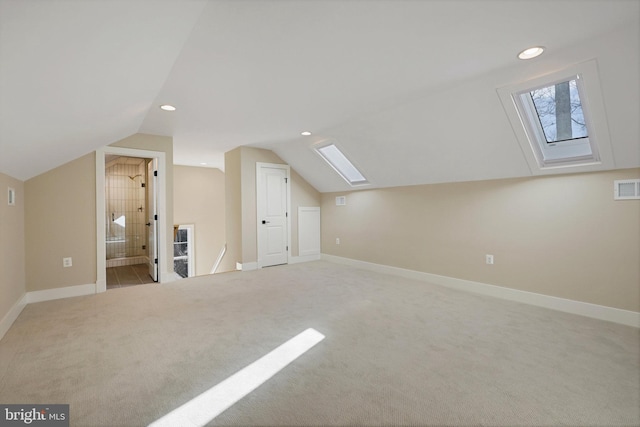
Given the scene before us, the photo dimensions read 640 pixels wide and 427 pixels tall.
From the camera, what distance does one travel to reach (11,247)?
2.83m

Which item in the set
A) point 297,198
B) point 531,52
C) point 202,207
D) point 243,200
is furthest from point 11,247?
point 531,52

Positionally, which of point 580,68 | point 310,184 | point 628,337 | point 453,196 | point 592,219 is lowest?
point 628,337

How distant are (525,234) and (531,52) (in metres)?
2.08

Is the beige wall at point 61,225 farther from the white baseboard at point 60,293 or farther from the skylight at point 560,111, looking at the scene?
the skylight at point 560,111

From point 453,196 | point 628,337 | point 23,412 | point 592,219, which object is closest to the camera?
point 23,412

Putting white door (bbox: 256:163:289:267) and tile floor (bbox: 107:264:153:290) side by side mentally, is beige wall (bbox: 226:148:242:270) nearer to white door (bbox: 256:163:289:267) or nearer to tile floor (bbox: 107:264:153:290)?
white door (bbox: 256:163:289:267)

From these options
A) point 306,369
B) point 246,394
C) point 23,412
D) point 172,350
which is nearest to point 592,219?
point 306,369

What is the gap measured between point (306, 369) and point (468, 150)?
304 cm

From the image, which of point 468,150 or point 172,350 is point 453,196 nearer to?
point 468,150

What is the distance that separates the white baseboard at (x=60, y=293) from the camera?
3425mm

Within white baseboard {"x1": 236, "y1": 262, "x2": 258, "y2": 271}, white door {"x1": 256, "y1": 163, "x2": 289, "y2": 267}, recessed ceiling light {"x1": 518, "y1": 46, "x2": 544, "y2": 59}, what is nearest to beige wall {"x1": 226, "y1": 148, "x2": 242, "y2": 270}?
white baseboard {"x1": 236, "y1": 262, "x2": 258, "y2": 271}

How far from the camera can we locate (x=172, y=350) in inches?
88.2

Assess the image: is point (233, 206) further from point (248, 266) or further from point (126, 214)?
point (126, 214)

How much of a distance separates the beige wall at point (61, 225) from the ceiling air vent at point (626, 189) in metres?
5.99
